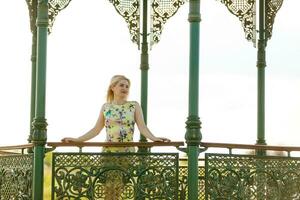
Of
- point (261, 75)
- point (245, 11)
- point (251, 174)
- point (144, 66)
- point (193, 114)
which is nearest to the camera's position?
point (193, 114)

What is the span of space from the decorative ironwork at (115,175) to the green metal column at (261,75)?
3.43 meters

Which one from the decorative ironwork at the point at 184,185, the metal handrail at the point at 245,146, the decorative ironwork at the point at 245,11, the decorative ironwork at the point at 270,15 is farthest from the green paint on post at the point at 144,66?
the metal handrail at the point at 245,146

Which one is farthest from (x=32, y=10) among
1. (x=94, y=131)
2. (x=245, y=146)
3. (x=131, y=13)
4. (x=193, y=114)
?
(x=245, y=146)

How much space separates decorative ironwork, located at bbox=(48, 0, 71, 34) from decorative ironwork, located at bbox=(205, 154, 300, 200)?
3.39 metres

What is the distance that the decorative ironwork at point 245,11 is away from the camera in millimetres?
13887

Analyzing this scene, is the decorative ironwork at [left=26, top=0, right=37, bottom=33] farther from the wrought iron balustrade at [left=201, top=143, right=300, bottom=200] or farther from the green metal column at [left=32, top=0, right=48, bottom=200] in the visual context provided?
the wrought iron balustrade at [left=201, top=143, right=300, bottom=200]

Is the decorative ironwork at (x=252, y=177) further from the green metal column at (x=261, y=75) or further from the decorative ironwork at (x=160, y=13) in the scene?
the decorative ironwork at (x=160, y=13)

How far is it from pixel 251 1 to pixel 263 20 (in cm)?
48

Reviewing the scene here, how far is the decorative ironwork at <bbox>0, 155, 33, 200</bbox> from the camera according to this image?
1111 cm

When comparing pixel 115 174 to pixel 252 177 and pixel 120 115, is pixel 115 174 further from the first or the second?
pixel 252 177

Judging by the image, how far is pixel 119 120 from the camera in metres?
11.2

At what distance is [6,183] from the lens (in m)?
11.9

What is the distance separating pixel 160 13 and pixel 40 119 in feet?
14.0

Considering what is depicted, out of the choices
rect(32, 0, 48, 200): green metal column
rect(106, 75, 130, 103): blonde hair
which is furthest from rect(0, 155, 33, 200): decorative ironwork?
rect(106, 75, 130, 103): blonde hair
